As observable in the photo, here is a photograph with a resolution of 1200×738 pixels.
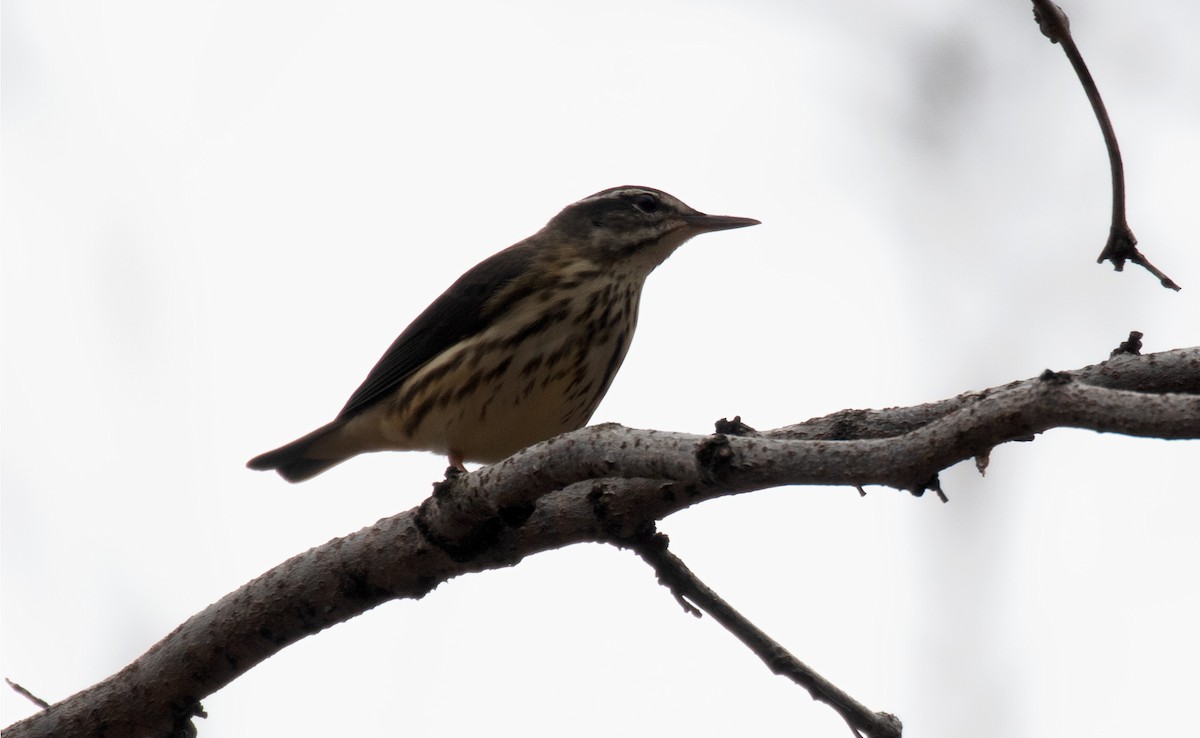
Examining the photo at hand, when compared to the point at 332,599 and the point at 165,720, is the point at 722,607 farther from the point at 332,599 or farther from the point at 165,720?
the point at 165,720

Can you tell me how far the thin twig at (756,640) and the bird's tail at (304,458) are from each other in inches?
133

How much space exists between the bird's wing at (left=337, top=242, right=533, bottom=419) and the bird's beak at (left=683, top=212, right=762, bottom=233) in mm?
997

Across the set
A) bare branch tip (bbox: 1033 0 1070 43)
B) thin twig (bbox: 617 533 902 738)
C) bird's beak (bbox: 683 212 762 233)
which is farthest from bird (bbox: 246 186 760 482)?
bare branch tip (bbox: 1033 0 1070 43)

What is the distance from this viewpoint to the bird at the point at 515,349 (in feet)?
20.7

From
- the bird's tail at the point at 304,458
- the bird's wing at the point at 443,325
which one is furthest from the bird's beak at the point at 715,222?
the bird's tail at the point at 304,458

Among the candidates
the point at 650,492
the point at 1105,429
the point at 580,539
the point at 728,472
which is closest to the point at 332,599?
the point at 580,539

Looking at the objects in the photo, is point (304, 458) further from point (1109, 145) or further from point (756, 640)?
point (1109, 145)

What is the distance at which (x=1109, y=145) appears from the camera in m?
3.51

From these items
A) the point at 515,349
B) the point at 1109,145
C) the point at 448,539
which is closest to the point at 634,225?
the point at 515,349

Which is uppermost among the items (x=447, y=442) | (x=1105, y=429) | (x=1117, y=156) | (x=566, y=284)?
(x=566, y=284)

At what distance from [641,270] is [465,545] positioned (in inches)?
128

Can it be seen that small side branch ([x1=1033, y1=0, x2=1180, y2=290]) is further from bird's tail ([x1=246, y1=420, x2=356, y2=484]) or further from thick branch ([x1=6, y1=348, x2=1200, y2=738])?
bird's tail ([x1=246, y1=420, x2=356, y2=484])

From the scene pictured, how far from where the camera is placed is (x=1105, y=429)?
2668mm

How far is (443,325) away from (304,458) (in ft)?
4.36
